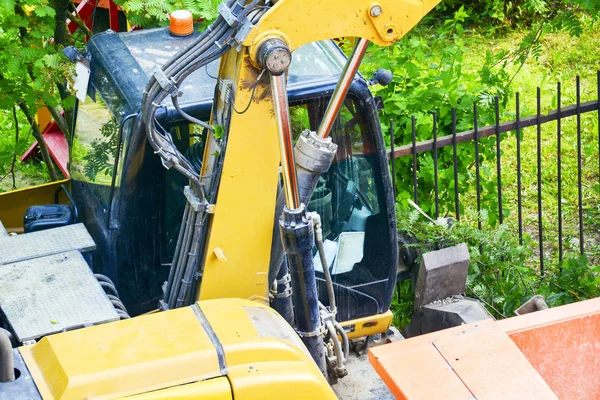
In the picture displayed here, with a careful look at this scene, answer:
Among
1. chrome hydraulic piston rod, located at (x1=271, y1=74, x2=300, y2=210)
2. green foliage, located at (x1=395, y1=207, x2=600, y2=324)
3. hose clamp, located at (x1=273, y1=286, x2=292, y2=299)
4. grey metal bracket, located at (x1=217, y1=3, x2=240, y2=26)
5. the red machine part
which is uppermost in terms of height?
grey metal bracket, located at (x1=217, y1=3, x2=240, y2=26)

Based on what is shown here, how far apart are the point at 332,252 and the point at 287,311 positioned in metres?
0.46

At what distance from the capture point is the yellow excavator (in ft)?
8.39

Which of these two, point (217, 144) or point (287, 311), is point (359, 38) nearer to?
point (217, 144)

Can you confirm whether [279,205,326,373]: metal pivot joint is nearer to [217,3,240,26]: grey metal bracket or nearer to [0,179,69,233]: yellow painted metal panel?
[217,3,240,26]: grey metal bracket

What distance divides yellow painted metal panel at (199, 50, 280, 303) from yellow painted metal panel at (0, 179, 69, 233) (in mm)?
1587

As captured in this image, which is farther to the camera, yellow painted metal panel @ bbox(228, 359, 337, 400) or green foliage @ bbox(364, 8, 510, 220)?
green foliage @ bbox(364, 8, 510, 220)

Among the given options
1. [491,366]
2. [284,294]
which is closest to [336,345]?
[284,294]

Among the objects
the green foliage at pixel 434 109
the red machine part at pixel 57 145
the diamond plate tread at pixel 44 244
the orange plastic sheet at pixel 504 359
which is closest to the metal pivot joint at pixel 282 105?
the orange plastic sheet at pixel 504 359

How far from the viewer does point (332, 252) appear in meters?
3.81

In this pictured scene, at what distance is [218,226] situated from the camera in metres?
3.16

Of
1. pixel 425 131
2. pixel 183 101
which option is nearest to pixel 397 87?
pixel 425 131

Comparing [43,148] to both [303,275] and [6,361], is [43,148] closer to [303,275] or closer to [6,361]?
[303,275]

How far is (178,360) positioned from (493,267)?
2.98 m

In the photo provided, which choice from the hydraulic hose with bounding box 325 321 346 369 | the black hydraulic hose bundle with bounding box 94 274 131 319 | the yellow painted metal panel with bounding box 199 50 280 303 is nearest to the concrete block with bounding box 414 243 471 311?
the hydraulic hose with bounding box 325 321 346 369
